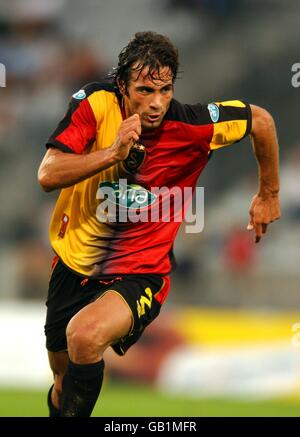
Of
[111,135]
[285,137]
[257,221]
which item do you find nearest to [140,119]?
[111,135]

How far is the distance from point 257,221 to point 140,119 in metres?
1.19

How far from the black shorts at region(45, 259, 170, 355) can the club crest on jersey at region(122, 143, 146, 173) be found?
2.26ft

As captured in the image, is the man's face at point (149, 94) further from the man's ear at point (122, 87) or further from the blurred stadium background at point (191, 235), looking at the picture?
the blurred stadium background at point (191, 235)

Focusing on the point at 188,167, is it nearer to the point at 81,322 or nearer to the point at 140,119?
the point at 140,119

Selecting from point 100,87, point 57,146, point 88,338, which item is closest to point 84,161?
point 57,146

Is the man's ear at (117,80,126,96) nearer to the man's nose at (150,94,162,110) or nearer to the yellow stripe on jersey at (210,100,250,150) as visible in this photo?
the man's nose at (150,94,162,110)

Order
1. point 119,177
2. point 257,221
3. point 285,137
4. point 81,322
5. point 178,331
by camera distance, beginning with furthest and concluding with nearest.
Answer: point 285,137, point 178,331, point 257,221, point 119,177, point 81,322

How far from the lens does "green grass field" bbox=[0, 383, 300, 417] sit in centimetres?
1027

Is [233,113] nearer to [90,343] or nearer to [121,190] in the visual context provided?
[121,190]

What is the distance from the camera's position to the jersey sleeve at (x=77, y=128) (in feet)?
19.5

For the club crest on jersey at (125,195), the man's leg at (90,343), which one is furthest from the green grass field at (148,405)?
the club crest on jersey at (125,195)

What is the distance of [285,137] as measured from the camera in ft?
48.6

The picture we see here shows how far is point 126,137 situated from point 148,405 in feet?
19.8

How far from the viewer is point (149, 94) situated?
5.91 m
